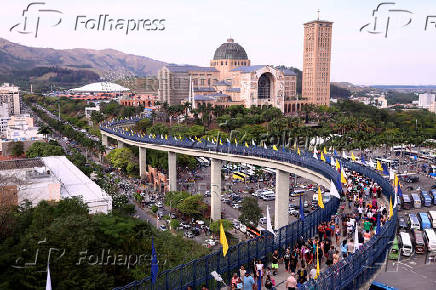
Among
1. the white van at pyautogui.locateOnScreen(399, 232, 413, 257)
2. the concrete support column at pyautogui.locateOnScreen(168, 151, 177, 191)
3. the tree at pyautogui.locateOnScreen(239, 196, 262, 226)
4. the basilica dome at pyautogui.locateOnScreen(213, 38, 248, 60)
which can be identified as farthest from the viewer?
the basilica dome at pyautogui.locateOnScreen(213, 38, 248, 60)

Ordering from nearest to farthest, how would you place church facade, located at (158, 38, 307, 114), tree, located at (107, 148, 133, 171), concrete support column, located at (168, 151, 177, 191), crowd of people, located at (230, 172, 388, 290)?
crowd of people, located at (230, 172, 388, 290) → concrete support column, located at (168, 151, 177, 191) → tree, located at (107, 148, 133, 171) → church facade, located at (158, 38, 307, 114)

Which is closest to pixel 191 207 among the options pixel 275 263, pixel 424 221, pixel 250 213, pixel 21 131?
pixel 250 213

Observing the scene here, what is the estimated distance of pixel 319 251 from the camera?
17.7m

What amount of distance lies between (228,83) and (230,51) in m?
10.1

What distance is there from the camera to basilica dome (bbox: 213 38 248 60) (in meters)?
112

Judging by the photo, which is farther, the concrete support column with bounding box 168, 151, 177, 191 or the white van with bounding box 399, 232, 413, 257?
the concrete support column with bounding box 168, 151, 177, 191

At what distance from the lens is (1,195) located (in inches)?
1120

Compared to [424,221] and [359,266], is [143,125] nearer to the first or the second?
[424,221]

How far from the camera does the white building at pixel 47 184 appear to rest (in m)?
32.4

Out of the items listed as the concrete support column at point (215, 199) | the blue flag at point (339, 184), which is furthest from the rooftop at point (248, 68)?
the blue flag at point (339, 184)

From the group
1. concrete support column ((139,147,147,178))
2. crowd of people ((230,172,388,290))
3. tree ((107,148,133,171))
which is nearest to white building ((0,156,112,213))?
crowd of people ((230,172,388,290))

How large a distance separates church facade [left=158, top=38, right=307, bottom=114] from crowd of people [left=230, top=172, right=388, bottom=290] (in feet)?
248

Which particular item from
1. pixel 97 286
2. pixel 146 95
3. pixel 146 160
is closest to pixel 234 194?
pixel 146 160

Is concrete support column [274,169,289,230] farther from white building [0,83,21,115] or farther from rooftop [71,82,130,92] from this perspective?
rooftop [71,82,130,92]
